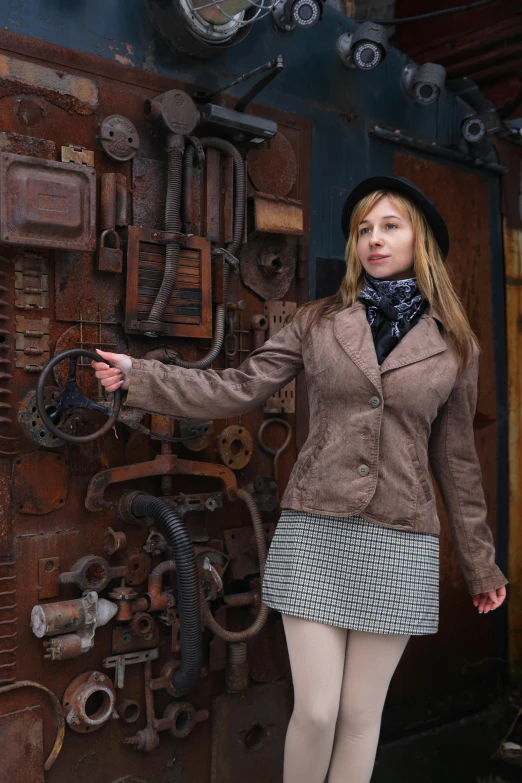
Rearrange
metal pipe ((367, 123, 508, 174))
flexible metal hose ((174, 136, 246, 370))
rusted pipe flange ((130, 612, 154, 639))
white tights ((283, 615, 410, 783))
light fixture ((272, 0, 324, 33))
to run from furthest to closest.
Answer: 1. metal pipe ((367, 123, 508, 174))
2. light fixture ((272, 0, 324, 33))
3. flexible metal hose ((174, 136, 246, 370))
4. rusted pipe flange ((130, 612, 154, 639))
5. white tights ((283, 615, 410, 783))

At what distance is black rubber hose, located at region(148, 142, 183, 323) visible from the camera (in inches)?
114

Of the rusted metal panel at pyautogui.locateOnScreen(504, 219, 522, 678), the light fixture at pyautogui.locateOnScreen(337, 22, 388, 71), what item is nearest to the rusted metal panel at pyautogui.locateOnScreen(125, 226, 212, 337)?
the light fixture at pyautogui.locateOnScreen(337, 22, 388, 71)

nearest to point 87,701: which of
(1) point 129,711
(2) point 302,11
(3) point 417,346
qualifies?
(1) point 129,711

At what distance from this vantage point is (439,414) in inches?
105

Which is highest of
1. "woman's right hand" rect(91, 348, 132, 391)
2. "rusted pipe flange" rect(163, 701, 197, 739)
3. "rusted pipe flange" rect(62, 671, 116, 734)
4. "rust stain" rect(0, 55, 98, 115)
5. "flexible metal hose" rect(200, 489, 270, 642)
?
"rust stain" rect(0, 55, 98, 115)

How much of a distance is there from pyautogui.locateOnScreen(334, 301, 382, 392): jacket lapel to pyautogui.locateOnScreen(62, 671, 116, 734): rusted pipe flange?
1458 millimetres

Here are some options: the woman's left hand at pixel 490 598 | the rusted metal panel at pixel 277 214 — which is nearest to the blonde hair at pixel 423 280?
the rusted metal panel at pixel 277 214

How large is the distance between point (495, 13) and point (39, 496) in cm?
318

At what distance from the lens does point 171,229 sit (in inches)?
116

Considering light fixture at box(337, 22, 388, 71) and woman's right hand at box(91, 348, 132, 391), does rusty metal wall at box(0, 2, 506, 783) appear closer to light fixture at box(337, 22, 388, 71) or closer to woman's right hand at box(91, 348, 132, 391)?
light fixture at box(337, 22, 388, 71)

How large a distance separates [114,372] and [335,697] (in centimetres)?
119

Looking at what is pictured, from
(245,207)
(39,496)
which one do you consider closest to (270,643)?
(39,496)

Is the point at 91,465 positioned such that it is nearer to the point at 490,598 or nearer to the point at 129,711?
the point at 129,711

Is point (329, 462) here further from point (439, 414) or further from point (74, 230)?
point (74, 230)
